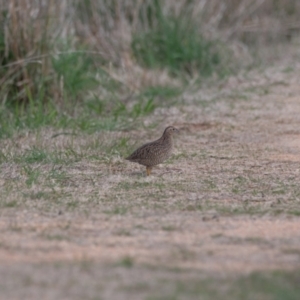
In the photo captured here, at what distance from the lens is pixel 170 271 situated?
526 centimetres

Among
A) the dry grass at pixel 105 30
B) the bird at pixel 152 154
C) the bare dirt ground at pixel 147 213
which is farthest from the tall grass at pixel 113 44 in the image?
the bird at pixel 152 154

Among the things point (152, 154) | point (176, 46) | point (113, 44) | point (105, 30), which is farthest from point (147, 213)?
point (176, 46)

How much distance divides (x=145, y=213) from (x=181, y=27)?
359 inches

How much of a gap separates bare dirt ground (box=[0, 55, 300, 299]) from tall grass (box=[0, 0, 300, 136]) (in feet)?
4.33

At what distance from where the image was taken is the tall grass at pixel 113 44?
38.7 feet

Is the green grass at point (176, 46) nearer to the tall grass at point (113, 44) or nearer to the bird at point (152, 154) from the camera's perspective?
the tall grass at point (113, 44)

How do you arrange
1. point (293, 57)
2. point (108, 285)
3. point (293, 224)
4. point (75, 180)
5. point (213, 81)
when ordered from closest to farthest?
point (108, 285)
point (293, 224)
point (75, 180)
point (213, 81)
point (293, 57)

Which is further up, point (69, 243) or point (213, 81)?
point (69, 243)

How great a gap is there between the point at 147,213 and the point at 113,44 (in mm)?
8187

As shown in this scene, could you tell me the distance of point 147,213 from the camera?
6.84m

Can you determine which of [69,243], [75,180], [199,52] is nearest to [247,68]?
[199,52]

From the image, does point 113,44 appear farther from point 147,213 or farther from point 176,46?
point 147,213

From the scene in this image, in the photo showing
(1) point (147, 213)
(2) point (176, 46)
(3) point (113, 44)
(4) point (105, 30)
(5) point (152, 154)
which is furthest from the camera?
(2) point (176, 46)

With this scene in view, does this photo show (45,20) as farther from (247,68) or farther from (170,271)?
(170,271)
